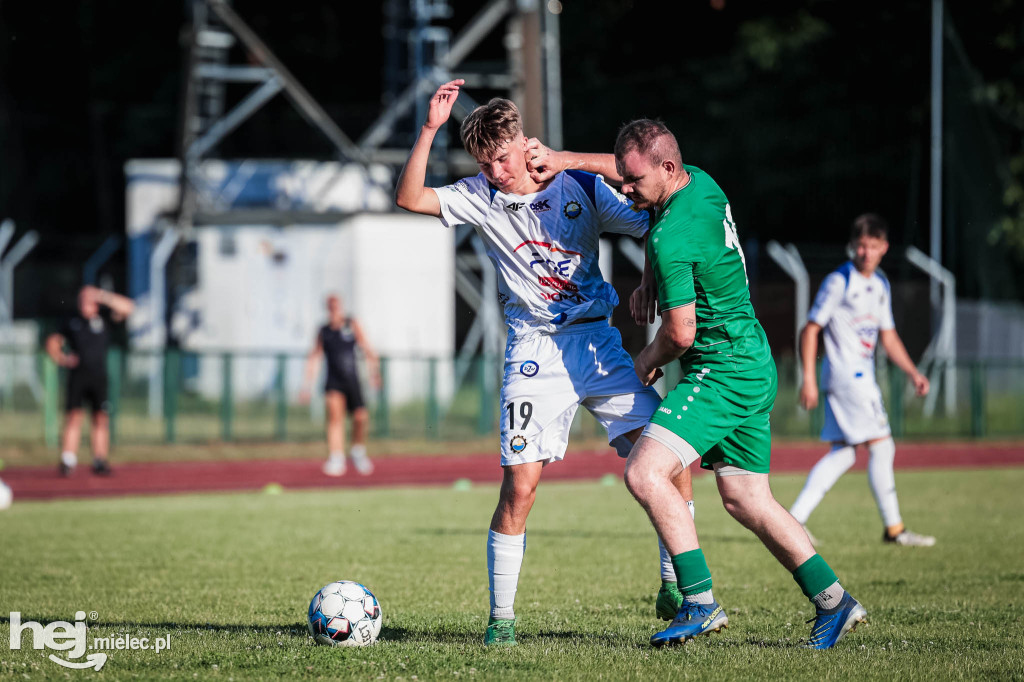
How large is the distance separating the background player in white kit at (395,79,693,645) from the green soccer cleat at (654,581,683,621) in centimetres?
42

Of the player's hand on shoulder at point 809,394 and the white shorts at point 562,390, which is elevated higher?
the white shorts at point 562,390

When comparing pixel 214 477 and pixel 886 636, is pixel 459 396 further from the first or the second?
pixel 886 636

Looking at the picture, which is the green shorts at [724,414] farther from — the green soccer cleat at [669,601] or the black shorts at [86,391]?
the black shorts at [86,391]

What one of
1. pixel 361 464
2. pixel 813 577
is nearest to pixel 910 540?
pixel 813 577

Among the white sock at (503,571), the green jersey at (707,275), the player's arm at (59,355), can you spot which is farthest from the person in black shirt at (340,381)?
the green jersey at (707,275)

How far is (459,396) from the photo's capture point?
774 inches

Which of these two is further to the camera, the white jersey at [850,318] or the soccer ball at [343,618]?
the white jersey at [850,318]

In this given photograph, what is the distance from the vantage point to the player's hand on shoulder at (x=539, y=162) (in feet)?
17.5

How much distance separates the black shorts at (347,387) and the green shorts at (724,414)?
33.7ft

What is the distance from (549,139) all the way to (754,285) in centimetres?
451

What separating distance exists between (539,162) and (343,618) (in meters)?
2.15

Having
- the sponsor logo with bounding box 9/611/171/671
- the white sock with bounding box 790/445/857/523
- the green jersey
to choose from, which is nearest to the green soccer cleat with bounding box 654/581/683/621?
the green jersey

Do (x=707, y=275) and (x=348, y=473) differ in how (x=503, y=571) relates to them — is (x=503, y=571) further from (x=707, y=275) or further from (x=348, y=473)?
(x=348, y=473)

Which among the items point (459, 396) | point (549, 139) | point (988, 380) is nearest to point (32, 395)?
point (459, 396)
